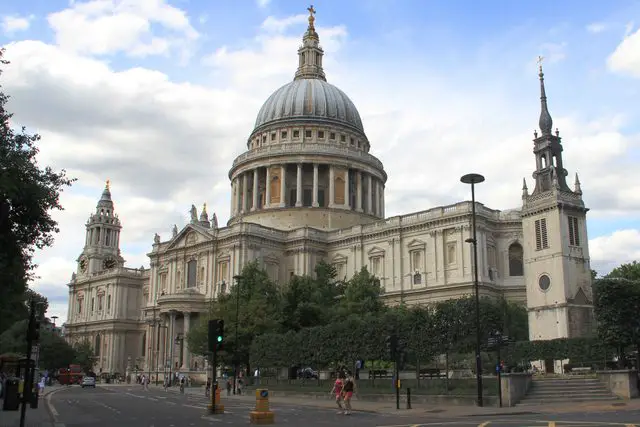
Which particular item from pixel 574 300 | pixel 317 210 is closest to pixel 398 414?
pixel 574 300

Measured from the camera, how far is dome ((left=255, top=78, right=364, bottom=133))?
103 m

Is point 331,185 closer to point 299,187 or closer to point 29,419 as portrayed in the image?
point 299,187

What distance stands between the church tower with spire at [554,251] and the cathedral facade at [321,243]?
0.11 meters

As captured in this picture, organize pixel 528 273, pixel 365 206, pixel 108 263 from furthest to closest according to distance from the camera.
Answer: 1. pixel 108 263
2. pixel 365 206
3. pixel 528 273

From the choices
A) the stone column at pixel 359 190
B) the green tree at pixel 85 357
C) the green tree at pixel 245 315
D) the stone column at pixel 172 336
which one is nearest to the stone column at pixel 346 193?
the stone column at pixel 359 190

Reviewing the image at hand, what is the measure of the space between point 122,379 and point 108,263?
28.9 m

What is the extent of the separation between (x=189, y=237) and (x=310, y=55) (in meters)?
39.9

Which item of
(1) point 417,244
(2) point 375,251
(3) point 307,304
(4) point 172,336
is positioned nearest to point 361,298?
(3) point 307,304

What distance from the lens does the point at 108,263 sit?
127 metres

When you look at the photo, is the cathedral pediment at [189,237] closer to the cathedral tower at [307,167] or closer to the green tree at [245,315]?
the cathedral tower at [307,167]

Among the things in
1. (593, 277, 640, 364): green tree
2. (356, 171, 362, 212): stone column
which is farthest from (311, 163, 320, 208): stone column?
(593, 277, 640, 364): green tree

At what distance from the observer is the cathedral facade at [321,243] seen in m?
55.2

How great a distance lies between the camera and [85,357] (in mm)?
107750

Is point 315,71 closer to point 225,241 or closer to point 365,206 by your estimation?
point 365,206
